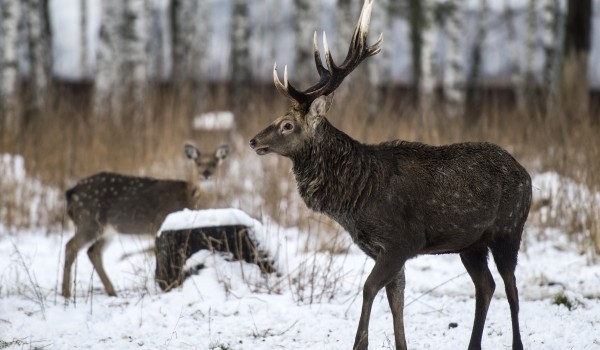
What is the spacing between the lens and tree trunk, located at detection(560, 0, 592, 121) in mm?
11938

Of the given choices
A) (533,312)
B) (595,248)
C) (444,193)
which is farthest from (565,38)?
(444,193)

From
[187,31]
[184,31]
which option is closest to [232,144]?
[184,31]

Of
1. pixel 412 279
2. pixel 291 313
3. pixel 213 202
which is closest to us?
pixel 291 313

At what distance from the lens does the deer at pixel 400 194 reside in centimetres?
478

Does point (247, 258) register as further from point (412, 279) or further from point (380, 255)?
point (380, 255)

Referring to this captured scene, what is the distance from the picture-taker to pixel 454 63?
50.5ft

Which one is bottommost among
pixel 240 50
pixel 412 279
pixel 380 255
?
pixel 412 279

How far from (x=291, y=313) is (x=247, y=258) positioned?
980 mm

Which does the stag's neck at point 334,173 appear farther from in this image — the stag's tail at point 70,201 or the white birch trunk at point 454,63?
the white birch trunk at point 454,63

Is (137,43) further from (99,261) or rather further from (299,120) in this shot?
(299,120)

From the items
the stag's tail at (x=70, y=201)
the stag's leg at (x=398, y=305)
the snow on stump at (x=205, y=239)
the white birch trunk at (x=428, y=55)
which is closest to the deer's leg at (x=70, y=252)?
the stag's tail at (x=70, y=201)

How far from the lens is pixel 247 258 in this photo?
675cm

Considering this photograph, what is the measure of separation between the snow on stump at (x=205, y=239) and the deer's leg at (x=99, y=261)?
1.65 feet

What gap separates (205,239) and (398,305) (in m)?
2.12
